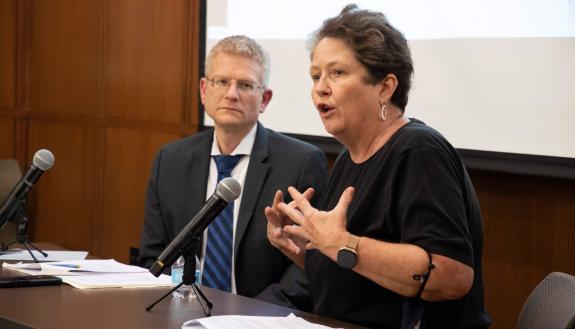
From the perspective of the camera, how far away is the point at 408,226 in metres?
2.22

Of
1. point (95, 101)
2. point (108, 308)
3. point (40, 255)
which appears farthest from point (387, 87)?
point (95, 101)

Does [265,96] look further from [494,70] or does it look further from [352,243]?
[352,243]

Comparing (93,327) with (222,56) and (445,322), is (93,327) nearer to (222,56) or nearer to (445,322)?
(445,322)

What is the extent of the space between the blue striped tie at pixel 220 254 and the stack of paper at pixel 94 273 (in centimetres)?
44

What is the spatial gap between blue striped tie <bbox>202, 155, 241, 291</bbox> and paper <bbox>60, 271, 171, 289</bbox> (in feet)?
1.66

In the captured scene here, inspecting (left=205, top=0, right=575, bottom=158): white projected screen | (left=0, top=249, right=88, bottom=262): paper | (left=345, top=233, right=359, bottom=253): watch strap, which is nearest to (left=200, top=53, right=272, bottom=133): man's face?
(left=205, top=0, right=575, bottom=158): white projected screen

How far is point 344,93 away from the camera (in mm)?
2430

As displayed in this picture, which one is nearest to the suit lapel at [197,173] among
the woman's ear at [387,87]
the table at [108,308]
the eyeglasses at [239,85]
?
the eyeglasses at [239,85]

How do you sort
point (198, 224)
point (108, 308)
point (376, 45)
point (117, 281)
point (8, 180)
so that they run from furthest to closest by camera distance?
point (8, 180), point (117, 281), point (376, 45), point (108, 308), point (198, 224)

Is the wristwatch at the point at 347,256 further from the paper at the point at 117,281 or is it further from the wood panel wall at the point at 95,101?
the wood panel wall at the point at 95,101

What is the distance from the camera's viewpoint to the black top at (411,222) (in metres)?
2.19

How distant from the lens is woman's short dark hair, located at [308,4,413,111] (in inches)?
95.3

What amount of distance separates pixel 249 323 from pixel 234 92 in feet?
4.79

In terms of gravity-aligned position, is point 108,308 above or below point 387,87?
below
